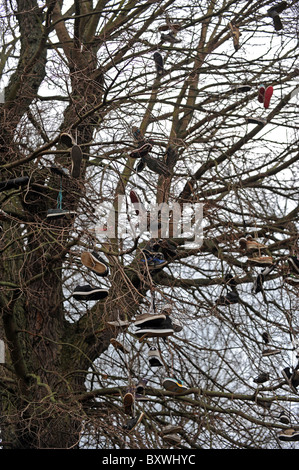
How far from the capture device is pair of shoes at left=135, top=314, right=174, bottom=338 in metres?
4.13

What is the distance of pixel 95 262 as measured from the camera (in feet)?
14.5

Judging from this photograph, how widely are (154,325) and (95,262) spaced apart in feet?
2.15

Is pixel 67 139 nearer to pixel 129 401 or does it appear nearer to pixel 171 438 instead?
pixel 129 401

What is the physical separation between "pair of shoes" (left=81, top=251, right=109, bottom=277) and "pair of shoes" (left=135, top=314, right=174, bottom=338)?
488 mm

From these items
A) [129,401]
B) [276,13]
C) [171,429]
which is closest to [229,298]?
[171,429]

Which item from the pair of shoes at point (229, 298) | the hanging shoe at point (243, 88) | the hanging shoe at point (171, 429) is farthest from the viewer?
the hanging shoe at point (243, 88)

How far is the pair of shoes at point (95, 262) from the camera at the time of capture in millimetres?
4398

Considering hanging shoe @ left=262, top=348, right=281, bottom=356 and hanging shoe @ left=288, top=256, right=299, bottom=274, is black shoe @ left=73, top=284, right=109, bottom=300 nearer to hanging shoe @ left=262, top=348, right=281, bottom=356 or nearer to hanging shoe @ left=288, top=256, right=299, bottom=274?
hanging shoe @ left=288, top=256, right=299, bottom=274

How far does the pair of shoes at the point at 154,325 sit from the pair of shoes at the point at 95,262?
0.49 meters

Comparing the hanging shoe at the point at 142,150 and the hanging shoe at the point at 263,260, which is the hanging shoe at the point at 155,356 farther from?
the hanging shoe at the point at 142,150

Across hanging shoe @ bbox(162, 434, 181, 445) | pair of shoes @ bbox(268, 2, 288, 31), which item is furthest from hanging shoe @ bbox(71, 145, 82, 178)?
pair of shoes @ bbox(268, 2, 288, 31)

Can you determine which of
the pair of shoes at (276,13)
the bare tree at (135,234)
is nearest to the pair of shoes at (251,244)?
the bare tree at (135,234)

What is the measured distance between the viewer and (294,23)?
6934mm

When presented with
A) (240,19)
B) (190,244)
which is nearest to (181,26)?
(240,19)
